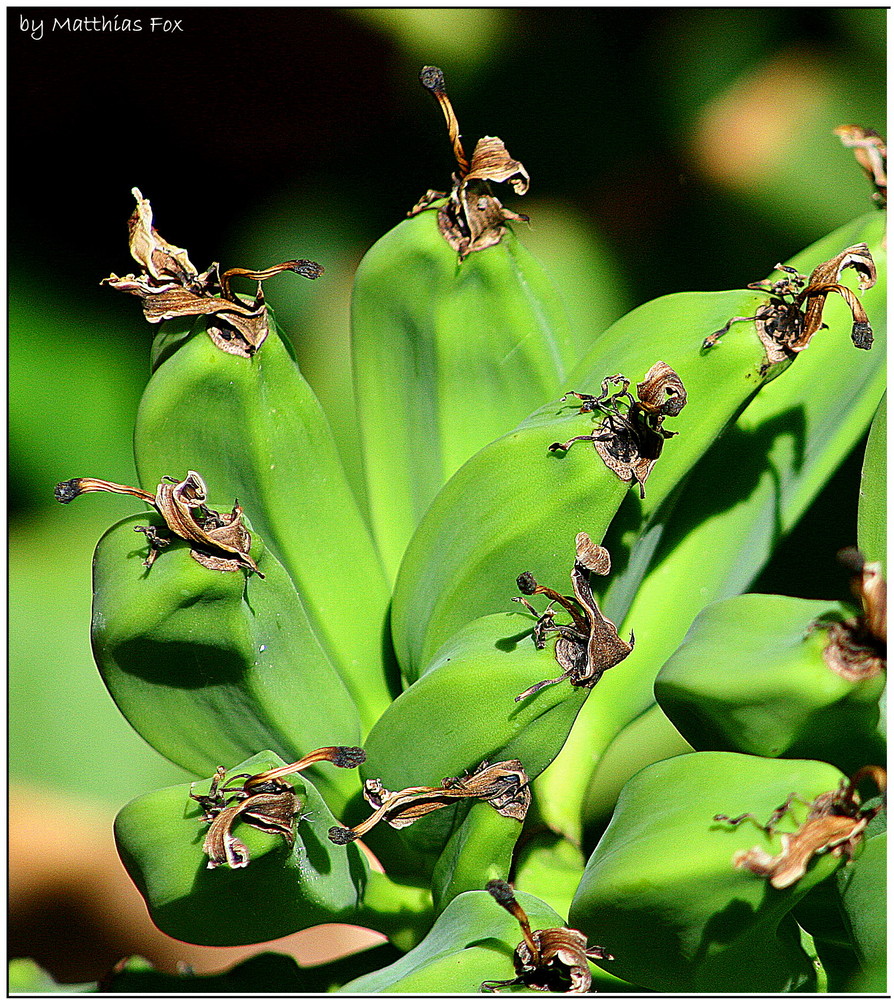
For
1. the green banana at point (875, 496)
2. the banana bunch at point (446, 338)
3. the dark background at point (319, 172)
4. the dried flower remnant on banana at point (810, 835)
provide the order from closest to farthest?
1. the dried flower remnant on banana at point (810, 835)
2. the green banana at point (875, 496)
3. the banana bunch at point (446, 338)
4. the dark background at point (319, 172)

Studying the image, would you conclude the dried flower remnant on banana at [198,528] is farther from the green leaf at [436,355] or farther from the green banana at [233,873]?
the green leaf at [436,355]

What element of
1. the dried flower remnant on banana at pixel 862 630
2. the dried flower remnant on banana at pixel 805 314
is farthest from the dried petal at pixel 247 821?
the dried flower remnant on banana at pixel 805 314

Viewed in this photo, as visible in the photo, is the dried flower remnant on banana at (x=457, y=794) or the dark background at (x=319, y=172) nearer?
the dried flower remnant on banana at (x=457, y=794)

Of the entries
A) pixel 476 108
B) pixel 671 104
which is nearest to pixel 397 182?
pixel 476 108

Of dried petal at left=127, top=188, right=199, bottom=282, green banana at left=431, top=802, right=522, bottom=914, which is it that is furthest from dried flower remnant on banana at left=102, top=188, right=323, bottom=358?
green banana at left=431, top=802, right=522, bottom=914

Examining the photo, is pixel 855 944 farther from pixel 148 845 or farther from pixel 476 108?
pixel 476 108

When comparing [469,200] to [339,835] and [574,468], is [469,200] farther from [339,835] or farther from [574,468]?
[339,835]

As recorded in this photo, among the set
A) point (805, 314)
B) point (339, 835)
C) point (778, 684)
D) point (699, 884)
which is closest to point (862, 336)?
point (805, 314)
